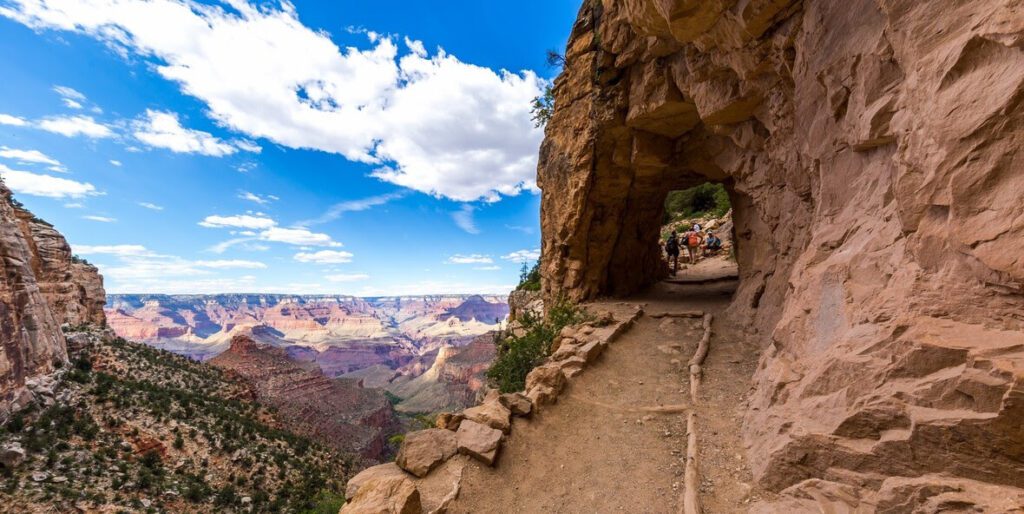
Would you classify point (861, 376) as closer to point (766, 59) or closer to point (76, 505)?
point (766, 59)

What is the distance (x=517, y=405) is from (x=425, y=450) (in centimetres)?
146

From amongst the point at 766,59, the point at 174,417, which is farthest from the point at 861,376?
the point at 174,417

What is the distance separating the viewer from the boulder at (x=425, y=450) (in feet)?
13.8

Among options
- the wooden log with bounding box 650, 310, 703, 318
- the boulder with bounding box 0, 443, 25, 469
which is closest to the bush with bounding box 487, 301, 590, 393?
the wooden log with bounding box 650, 310, 703, 318

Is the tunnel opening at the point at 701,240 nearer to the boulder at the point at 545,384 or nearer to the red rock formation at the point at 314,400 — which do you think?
the boulder at the point at 545,384

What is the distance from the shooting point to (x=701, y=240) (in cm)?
2141

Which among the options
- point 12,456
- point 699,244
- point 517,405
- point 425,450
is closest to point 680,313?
point 517,405

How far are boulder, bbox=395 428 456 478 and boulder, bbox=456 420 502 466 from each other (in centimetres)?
13

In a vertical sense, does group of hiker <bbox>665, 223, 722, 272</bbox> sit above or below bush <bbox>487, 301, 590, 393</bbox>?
above

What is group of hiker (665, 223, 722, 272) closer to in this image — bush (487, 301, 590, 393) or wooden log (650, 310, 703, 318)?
wooden log (650, 310, 703, 318)

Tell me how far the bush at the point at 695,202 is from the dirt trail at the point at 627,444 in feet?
68.4

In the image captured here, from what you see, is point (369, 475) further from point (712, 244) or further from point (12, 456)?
point (12, 456)

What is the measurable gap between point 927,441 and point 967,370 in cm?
49

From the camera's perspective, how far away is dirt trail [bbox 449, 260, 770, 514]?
12.9 ft
